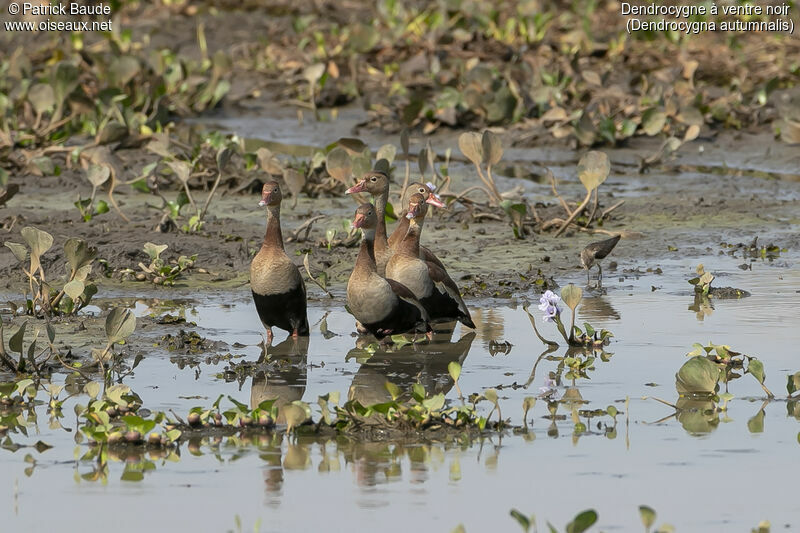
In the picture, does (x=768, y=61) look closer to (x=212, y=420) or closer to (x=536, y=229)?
(x=536, y=229)

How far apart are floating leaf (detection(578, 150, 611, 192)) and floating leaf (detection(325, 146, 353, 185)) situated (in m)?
1.86

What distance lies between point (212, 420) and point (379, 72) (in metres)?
11.4

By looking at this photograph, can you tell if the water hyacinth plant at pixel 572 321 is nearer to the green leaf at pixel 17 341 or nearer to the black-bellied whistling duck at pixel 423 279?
the black-bellied whistling duck at pixel 423 279

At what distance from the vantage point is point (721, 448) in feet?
18.0

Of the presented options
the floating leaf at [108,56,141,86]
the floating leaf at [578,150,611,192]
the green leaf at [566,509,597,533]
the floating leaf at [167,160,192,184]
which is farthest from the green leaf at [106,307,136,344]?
the floating leaf at [108,56,141,86]

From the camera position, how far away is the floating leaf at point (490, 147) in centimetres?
992

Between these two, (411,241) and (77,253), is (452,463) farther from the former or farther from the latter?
(77,253)

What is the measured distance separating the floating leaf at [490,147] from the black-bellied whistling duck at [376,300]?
7.88ft

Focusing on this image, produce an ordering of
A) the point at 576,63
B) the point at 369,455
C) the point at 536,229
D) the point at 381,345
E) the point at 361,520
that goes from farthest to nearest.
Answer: the point at 576,63 → the point at 536,229 → the point at 381,345 → the point at 369,455 → the point at 361,520

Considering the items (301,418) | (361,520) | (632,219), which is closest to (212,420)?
(301,418)

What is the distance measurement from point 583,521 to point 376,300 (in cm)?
353

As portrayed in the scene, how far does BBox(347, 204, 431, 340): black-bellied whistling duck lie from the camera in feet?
24.5

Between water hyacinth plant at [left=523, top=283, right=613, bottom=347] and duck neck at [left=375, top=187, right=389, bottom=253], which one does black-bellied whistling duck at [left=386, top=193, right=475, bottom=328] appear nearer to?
duck neck at [left=375, top=187, right=389, bottom=253]

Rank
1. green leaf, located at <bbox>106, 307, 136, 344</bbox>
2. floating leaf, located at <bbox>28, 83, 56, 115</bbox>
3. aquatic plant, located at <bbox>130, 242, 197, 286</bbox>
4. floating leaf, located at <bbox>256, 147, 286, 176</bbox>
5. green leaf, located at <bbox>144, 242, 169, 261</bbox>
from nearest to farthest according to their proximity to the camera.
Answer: green leaf, located at <bbox>106, 307, 136, 344</bbox> → green leaf, located at <bbox>144, 242, 169, 261</bbox> → aquatic plant, located at <bbox>130, 242, 197, 286</bbox> → floating leaf, located at <bbox>256, 147, 286, 176</bbox> → floating leaf, located at <bbox>28, 83, 56, 115</bbox>
